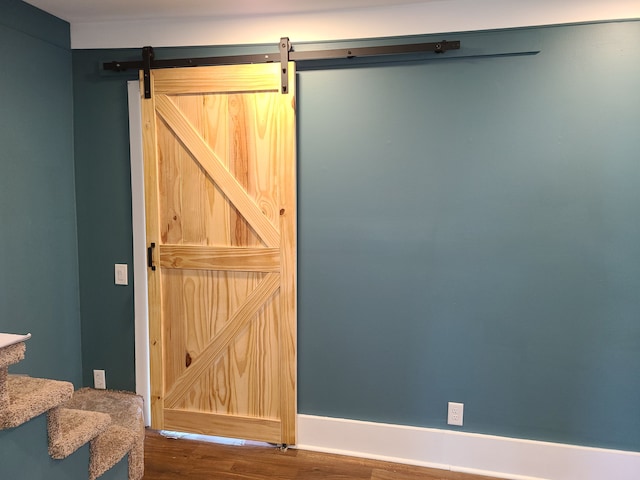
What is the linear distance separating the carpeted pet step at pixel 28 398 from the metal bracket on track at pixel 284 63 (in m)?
1.70

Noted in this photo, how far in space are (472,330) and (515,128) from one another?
1.07m

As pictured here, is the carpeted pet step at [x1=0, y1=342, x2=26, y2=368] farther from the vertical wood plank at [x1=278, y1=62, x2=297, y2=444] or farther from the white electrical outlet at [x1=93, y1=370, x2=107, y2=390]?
the white electrical outlet at [x1=93, y1=370, x2=107, y2=390]

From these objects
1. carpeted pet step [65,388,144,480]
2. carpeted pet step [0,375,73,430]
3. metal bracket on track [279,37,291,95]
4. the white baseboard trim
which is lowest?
the white baseboard trim

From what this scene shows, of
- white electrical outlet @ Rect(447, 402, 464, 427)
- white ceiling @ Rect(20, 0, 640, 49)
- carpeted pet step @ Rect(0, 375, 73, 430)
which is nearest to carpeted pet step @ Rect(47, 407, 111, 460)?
carpeted pet step @ Rect(0, 375, 73, 430)

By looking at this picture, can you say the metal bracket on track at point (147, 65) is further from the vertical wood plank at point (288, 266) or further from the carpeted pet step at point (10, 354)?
the carpeted pet step at point (10, 354)

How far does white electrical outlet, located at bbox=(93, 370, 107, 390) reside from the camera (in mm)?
2678

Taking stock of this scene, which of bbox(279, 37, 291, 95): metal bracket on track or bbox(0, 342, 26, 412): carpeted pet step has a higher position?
bbox(279, 37, 291, 95): metal bracket on track

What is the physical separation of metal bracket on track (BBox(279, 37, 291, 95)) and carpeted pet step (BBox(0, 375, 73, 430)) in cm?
170

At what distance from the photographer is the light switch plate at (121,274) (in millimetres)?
2600

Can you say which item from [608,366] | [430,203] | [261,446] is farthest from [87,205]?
[608,366]

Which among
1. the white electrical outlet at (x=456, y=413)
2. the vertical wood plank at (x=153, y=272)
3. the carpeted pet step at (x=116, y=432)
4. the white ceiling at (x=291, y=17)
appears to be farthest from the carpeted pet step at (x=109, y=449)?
the white ceiling at (x=291, y=17)

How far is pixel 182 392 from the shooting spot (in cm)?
254

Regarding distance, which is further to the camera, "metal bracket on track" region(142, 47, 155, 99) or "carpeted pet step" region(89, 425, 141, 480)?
"metal bracket on track" region(142, 47, 155, 99)

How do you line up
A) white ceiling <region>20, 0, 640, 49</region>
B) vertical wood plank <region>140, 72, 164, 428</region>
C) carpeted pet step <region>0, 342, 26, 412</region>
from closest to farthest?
1. carpeted pet step <region>0, 342, 26, 412</region>
2. white ceiling <region>20, 0, 640, 49</region>
3. vertical wood plank <region>140, 72, 164, 428</region>
